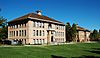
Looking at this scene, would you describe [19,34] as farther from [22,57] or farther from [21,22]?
[22,57]

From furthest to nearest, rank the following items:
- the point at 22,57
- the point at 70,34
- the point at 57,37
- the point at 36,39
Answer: the point at 70,34 < the point at 57,37 < the point at 36,39 < the point at 22,57

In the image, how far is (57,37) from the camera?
71.6m

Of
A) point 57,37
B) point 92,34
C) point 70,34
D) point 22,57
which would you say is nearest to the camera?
point 22,57

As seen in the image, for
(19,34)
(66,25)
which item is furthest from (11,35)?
(66,25)

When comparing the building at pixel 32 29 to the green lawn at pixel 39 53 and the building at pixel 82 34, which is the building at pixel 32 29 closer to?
the green lawn at pixel 39 53

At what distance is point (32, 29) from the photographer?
58062mm

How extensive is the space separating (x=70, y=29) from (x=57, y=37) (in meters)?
12.0

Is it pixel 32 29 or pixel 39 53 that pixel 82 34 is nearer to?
pixel 32 29

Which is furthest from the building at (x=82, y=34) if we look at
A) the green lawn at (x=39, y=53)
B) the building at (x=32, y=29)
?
the green lawn at (x=39, y=53)

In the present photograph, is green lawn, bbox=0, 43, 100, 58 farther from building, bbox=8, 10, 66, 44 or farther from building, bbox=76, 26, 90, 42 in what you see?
building, bbox=76, 26, 90, 42

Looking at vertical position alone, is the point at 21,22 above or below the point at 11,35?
above

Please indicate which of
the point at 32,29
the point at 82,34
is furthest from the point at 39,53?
the point at 82,34

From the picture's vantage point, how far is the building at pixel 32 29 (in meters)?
57.5

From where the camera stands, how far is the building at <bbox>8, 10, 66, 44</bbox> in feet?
189
